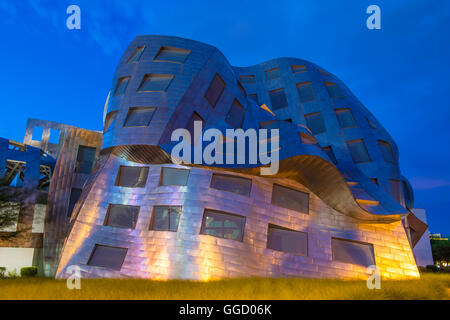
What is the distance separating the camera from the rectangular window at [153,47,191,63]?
20.0 metres

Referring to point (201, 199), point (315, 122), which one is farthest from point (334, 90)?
point (201, 199)

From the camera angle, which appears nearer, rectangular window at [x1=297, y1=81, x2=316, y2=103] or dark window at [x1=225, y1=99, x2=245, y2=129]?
dark window at [x1=225, y1=99, x2=245, y2=129]

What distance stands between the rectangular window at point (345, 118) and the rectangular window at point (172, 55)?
14.0m

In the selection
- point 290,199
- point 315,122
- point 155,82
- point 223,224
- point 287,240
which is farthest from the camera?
point 315,122

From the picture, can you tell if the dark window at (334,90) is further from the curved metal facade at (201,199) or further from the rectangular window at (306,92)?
the curved metal facade at (201,199)

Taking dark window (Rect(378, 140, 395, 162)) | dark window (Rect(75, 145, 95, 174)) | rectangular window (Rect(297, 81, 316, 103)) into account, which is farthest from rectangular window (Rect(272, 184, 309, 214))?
dark window (Rect(75, 145, 95, 174))

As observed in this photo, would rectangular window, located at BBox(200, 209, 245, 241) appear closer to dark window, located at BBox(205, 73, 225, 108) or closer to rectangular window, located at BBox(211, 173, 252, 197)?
rectangular window, located at BBox(211, 173, 252, 197)

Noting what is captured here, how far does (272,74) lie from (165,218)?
20.2 m

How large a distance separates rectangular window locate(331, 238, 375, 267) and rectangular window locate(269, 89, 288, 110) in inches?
572

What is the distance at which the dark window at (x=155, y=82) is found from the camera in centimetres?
1906

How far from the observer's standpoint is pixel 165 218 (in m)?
16.4

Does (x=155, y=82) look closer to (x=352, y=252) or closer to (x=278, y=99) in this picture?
(x=278, y=99)
